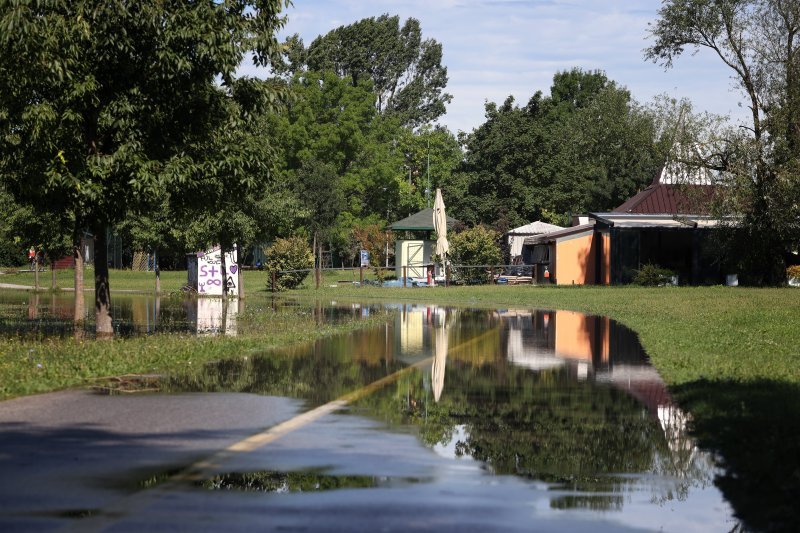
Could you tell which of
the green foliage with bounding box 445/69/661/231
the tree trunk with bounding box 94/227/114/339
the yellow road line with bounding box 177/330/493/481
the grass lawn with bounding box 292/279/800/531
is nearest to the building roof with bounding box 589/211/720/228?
the grass lawn with bounding box 292/279/800/531

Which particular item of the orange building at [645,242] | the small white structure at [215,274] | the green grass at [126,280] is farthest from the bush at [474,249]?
the small white structure at [215,274]

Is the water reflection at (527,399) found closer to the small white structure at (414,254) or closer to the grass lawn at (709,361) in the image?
the grass lawn at (709,361)

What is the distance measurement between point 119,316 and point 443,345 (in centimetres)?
1455

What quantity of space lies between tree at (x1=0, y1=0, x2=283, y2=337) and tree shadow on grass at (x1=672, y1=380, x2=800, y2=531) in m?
10.0

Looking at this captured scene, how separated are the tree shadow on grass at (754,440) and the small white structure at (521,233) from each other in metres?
55.6

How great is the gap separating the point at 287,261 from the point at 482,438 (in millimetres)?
43247

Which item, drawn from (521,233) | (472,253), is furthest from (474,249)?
(521,233)

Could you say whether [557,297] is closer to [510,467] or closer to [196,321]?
[196,321]

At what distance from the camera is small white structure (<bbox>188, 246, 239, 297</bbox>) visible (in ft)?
164

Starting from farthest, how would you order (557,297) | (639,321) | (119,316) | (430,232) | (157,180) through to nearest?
(430,232) → (557,297) → (119,316) → (639,321) → (157,180)

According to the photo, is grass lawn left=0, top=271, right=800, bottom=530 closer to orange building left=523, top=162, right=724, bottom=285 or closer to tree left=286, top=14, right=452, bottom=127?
orange building left=523, top=162, right=724, bottom=285

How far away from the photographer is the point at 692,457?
9273 mm

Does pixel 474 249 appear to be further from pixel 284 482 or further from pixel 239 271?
pixel 284 482

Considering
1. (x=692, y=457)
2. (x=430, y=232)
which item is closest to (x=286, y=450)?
(x=692, y=457)
